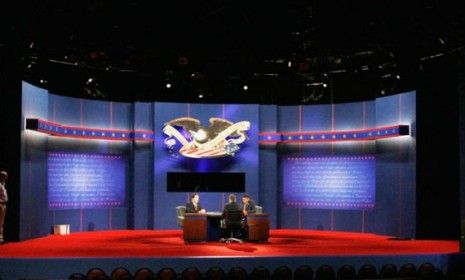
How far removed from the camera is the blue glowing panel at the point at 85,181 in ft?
56.5

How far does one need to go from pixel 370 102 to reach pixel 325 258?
7932 millimetres

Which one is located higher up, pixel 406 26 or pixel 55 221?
pixel 406 26

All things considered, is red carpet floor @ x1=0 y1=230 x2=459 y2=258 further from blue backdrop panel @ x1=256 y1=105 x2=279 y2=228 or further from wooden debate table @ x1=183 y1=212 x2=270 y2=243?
blue backdrop panel @ x1=256 y1=105 x2=279 y2=228

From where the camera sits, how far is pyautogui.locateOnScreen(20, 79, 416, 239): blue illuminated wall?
17.2 m

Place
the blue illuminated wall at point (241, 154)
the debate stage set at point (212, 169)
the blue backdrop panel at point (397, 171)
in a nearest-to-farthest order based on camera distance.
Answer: the debate stage set at point (212, 169) → the blue backdrop panel at point (397, 171) → the blue illuminated wall at point (241, 154)

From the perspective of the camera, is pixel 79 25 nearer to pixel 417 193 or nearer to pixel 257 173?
pixel 257 173


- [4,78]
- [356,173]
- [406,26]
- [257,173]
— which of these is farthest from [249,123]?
[4,78]

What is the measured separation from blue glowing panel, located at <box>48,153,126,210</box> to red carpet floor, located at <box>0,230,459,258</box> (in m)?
1.20

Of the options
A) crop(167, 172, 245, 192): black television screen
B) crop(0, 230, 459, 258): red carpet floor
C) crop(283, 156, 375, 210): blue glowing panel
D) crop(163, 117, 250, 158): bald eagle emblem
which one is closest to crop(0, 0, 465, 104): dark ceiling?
crop(163, 117, 250, 158): bald eagle emblem

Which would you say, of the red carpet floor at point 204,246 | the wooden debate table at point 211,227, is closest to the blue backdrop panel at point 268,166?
the red carpet floor at point 204,246

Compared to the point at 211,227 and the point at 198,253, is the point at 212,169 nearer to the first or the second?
the point at 211,227

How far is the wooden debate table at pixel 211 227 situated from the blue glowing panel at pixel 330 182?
4.17 m

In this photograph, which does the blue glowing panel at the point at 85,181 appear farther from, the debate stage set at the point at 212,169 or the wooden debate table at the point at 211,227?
the wooden debate table at the point at 211,227

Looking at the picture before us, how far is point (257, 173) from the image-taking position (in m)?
19.3
